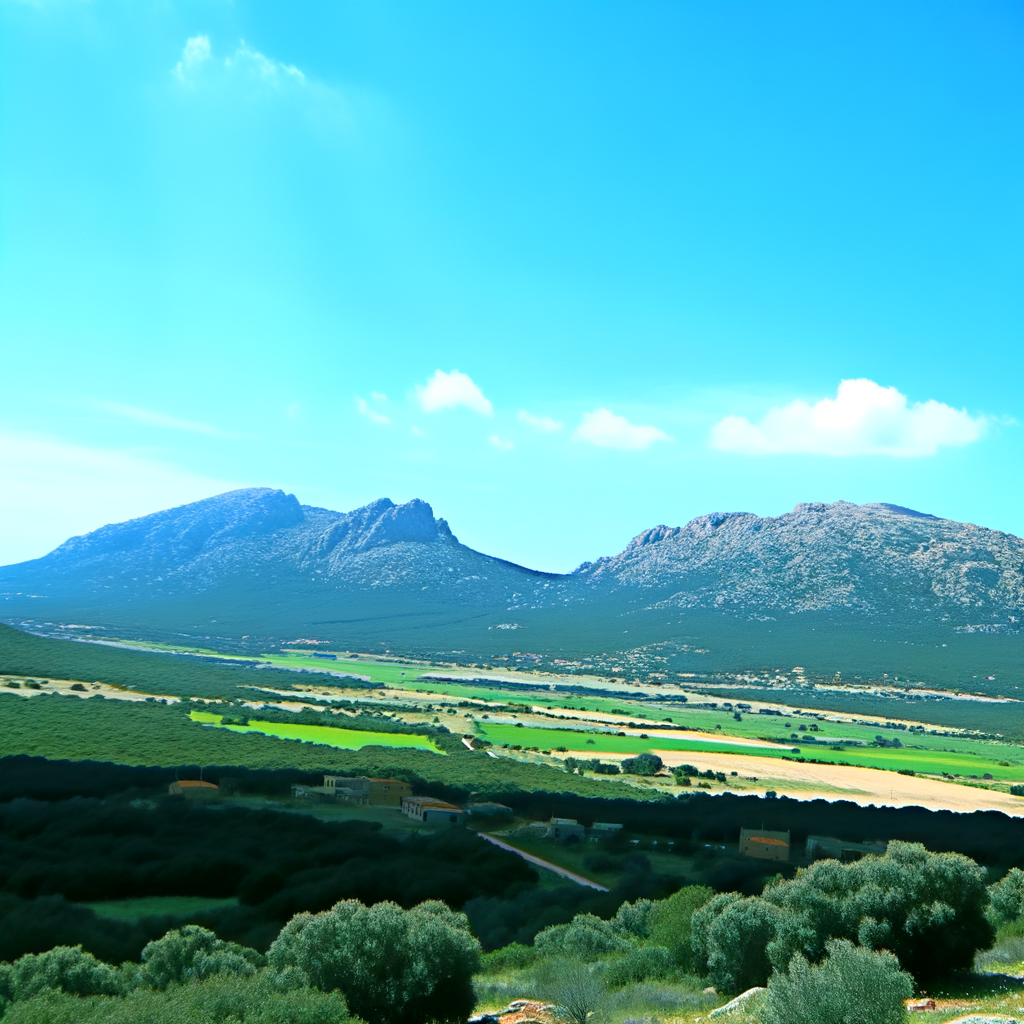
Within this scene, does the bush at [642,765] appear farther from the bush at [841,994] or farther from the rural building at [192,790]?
the bush at [841,994]

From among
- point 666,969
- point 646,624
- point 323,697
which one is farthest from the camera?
A: point 646,624

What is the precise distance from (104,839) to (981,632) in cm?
17469

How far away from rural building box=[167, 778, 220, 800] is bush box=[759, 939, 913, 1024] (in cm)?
3727

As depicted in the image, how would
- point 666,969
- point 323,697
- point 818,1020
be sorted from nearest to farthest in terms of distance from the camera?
point 818,1020
point 666,969
point 323,697

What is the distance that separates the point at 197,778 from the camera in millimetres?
50000

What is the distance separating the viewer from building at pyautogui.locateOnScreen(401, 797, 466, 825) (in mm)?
44312

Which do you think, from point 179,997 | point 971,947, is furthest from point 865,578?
point 179,997

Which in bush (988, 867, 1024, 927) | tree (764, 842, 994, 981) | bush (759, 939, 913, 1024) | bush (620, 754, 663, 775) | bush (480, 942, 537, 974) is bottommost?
bush (620, 754, 663, 775)

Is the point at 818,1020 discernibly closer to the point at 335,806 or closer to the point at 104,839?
the point at 104,839

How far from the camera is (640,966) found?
2355cm

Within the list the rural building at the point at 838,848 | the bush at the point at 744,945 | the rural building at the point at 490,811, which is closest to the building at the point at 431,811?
the rural building at the point at 490,811

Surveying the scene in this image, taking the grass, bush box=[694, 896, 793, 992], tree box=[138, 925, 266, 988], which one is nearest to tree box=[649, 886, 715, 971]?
bush box=[694, 896, 793, 992]

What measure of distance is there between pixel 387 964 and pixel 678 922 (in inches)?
441

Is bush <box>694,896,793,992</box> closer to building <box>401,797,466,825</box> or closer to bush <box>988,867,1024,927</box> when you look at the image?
bush <box>988,867,1024,927</box>
